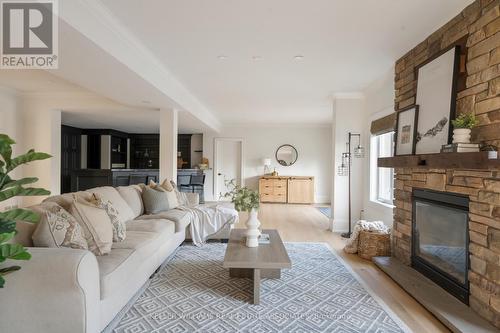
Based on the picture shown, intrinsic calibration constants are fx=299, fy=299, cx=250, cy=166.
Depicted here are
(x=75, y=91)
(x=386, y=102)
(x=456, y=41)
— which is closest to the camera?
(x=456, y=41)

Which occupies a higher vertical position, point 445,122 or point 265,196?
point 445,122

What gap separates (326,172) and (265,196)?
210 cm

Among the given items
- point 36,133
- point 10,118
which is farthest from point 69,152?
point 10,118

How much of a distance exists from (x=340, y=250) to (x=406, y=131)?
70.3 inches

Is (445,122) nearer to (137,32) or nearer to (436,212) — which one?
(436,212)

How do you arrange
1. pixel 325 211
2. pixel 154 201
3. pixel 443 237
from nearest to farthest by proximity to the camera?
pixel 443 237
pixel 154 201
pixel 325 211

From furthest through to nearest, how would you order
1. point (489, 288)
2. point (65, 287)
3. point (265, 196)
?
point (265, 196) → point (489, 288) → point (65, 287)

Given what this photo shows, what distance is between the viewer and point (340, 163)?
5234 millimetres

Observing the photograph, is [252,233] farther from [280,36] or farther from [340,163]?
[340,163]

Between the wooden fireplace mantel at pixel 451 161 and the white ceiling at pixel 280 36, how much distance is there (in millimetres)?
1201

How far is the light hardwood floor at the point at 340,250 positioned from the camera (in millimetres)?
2309

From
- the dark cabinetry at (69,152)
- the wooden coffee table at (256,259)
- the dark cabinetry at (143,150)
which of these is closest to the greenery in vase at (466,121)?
the wooden coffee table at (256,259)

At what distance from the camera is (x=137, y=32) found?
2.85 m

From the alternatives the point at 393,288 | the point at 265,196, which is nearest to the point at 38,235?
the point at 393,288
